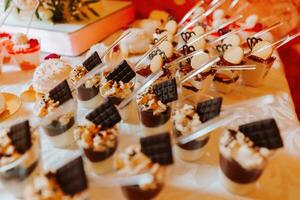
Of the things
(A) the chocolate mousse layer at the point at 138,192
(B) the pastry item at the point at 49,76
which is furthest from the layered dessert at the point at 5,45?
(A) the chocolate mousse layer at the point at 138,192

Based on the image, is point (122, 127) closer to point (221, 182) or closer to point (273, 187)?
point (221, 182)

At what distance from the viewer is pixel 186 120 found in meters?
0.94

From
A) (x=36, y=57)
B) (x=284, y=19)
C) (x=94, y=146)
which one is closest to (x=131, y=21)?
(x=36, y=57)

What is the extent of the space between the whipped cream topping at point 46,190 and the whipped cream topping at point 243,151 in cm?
37

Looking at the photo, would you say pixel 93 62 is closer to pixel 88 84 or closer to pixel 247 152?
pixel 88 84

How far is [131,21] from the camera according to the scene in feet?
6.93

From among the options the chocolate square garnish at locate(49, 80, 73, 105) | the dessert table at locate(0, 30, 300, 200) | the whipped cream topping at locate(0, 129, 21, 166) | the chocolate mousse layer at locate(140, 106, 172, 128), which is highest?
the chocolate square garnish at locate(49, 80, 73, 105)

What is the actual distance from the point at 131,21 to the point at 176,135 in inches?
53.0

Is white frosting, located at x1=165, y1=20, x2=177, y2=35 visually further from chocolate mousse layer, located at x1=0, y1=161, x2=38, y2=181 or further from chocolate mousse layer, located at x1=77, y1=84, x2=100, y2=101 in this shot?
chocolate mousse layer, located at x1=0, y1=161, x2=38, y2=181

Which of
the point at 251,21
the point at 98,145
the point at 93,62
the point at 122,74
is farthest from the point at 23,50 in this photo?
the point at 251,21

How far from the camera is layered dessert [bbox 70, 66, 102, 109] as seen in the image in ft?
3.73

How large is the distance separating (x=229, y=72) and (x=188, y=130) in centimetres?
47

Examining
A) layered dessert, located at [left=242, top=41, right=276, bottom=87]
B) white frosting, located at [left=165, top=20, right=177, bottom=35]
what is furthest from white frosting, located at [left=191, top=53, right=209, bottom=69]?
white frosting, located at [left=165, top=20, right=177, bottom=35]

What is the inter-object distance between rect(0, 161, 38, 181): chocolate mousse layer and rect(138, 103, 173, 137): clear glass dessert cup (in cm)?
36
